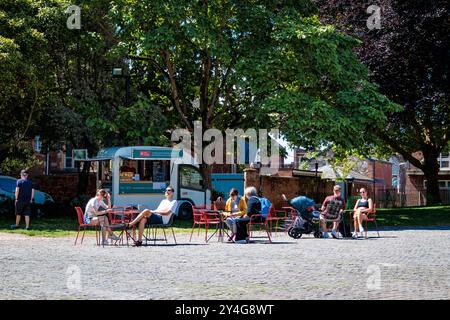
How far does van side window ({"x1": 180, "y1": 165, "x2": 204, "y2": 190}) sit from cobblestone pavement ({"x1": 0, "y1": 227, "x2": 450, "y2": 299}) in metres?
11.8

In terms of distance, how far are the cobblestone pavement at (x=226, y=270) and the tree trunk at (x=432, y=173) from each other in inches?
924

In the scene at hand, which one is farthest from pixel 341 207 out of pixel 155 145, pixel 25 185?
pixel 155 145

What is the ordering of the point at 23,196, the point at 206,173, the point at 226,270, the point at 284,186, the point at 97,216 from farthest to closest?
the point at 284,186, the point at 206,173, the point at 23,196, the point at 97,216, the point at 226,270

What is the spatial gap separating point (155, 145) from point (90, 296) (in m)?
22.1

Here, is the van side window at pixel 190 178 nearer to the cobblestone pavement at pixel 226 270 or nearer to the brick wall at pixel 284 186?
the brick wall at pixel 284 186

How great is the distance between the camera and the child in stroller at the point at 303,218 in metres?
20.9

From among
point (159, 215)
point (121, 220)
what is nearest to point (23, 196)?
point (121, 220)

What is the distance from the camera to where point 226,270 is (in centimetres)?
1249

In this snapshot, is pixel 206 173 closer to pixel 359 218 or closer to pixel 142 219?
pixel 359 218

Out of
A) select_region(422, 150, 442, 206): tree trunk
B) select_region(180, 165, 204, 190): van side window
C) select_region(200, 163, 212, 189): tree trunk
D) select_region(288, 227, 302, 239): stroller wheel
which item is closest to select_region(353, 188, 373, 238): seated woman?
select_region(288, 227, 302, 239): stroller wheel

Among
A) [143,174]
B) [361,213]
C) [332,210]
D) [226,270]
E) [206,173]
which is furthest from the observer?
[206,173]

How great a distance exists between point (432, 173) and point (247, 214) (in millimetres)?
24760

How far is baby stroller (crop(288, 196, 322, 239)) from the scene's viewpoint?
20.9m

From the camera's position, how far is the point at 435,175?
1649 inches
